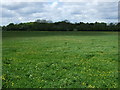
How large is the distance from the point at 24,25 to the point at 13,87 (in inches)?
2946

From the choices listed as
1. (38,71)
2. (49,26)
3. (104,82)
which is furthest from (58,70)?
(49,26)

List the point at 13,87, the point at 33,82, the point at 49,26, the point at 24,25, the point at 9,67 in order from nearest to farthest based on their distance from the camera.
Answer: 1. the point at 13,87
2. the point at 33,82
3. the point at 9,67
4. the point at 24,25
5. the point at 49,26

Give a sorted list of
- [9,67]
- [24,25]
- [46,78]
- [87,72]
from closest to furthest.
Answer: [46,78] → [87,72] → [9,67] → [24,25]

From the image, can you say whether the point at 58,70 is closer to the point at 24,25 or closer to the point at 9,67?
the point at 9,67

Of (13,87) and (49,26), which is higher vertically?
(49,26)

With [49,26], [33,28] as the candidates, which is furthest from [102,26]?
[33,28]

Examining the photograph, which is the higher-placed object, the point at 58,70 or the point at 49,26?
the point at 49,26

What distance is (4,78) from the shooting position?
877cm

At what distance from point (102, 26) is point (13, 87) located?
10050cm

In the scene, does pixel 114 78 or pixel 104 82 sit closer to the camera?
pixel 104 82

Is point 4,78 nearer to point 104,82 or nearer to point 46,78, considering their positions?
point 46,78

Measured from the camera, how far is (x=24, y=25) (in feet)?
263

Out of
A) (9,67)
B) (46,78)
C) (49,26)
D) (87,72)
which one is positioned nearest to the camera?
(46,78)

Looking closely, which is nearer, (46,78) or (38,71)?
(46,78)
